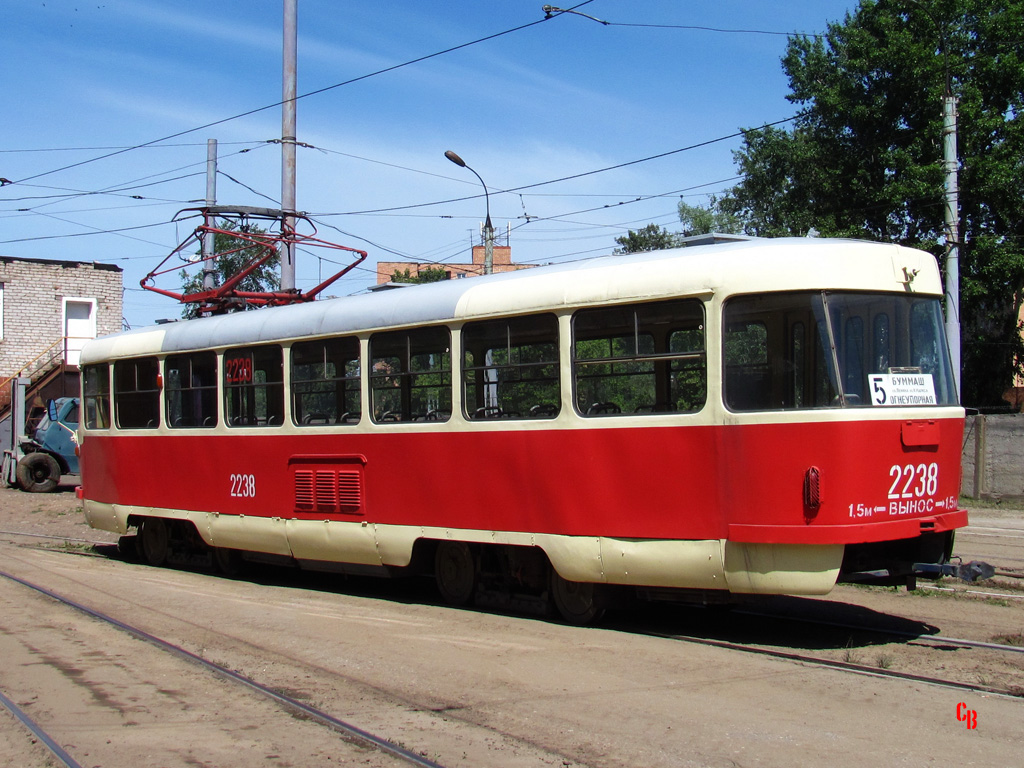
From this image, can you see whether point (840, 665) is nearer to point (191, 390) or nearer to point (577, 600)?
point (577, 600)

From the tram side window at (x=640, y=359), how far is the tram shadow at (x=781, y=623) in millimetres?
1782

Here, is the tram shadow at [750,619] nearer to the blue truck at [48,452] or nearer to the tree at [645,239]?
the blue truck at [48,452]

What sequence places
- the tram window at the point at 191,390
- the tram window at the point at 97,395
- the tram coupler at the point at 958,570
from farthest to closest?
the tram window at the point at 97,395 < the tram window at the point at 191,390 < the tram coupler at the point at 958,570

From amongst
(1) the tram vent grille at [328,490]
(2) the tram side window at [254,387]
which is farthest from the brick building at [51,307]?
(1) the tram vent grille at [328,490]

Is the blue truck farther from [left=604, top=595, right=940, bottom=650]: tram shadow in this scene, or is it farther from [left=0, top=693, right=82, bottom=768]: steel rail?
[left=0, top=693, right=82, bottom=768]: steel rail

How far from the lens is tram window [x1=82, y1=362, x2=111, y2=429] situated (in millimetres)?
14266

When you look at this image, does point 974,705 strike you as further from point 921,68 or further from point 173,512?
point 921,68

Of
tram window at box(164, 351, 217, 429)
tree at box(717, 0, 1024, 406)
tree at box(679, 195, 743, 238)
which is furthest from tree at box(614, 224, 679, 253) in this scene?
tram window at box(164, 351, 217, 429)

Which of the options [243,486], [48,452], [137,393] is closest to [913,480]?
[243,486]

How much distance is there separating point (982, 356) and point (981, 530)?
599 inches

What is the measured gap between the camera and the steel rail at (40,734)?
5.39m

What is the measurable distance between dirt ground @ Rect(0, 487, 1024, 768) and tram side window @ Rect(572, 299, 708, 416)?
5.71 ft

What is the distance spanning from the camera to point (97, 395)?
14.5m

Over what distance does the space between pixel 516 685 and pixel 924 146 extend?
79.4 ft
